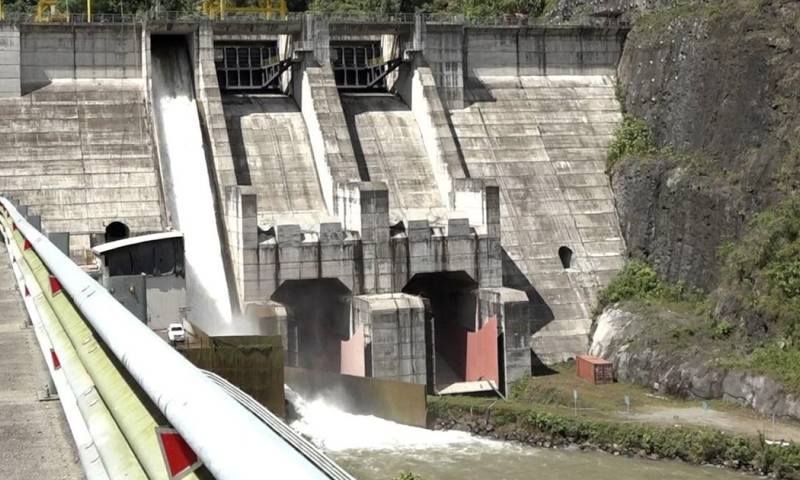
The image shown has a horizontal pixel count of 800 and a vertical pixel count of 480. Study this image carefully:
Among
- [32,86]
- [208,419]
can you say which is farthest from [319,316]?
[208,419]

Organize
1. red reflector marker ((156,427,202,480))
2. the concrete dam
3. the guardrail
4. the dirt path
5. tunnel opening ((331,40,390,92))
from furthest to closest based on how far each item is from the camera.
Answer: tunnel opening ((331,40,390,92)) < the guardrail < the concrete dam < the dirt path < red reflector marker ((156,427,202,480))

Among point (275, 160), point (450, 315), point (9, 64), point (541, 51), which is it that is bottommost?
point (450, 315)

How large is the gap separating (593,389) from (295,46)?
53.7 ft

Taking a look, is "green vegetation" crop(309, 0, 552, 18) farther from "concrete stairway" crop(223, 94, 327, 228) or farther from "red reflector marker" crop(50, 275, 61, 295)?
"red reflector marker" crop(50, 275, 61, 295)

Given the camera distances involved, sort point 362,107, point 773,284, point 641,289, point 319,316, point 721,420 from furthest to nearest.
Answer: point 362,107 < point 641,289 < point 319,316 < point 773,284 < point 721,420

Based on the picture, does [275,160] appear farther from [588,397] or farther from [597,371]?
[588,397]

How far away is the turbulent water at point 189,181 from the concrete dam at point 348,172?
0.07 meters

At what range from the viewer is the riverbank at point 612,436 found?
27.5 m

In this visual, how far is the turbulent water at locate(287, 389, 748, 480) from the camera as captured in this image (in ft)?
90.3

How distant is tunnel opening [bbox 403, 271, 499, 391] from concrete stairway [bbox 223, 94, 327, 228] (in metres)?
4.52

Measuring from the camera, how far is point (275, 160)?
3991 centimetres

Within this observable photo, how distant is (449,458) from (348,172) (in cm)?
1242

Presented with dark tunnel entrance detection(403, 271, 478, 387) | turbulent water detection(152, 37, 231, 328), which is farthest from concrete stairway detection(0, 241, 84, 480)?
dark tunnel entrance detection(403, 271, 478, 387)

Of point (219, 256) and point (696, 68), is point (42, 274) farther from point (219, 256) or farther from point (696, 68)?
point (696, 68)
